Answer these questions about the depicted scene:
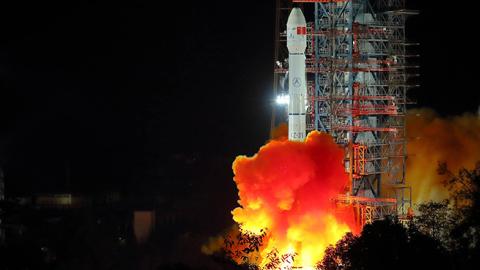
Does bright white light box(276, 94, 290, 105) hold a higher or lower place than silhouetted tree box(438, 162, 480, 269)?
higher

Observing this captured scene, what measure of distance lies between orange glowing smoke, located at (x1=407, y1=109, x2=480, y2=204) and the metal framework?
61.5 inches

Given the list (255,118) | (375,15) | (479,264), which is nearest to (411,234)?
(479,264)

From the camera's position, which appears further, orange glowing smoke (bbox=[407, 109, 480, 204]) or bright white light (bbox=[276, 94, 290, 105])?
bright white light (bbox=[276, 94, 290, 105])

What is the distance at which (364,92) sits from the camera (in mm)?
46281

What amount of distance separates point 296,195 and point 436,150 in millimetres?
10720

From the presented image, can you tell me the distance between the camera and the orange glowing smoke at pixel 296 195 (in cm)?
4238

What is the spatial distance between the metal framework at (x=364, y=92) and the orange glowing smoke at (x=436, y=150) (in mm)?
1562

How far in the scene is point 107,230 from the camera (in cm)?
5369

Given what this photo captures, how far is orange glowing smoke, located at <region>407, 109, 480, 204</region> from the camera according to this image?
50125 mm

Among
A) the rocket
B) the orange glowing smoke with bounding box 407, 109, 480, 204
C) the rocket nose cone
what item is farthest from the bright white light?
the orange glowing smoke with bounding box 407, 109, 480, 204

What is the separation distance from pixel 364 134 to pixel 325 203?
4728mm

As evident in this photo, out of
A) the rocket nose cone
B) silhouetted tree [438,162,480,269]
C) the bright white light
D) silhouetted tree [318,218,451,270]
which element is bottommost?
silhouetted tree [318,218,451,270]

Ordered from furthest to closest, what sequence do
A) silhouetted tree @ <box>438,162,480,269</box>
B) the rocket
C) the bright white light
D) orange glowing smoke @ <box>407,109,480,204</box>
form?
the bright white light < orange glowing smoke @ <box>407,109,480,204</box> < the rocket < silhouetted tree @ <box>438,162,480,269</box>

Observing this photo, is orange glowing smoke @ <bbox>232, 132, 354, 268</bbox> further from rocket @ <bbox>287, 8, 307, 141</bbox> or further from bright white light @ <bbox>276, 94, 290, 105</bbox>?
bright white light @ <bbox>276, 94, 290, 105</bbox>
